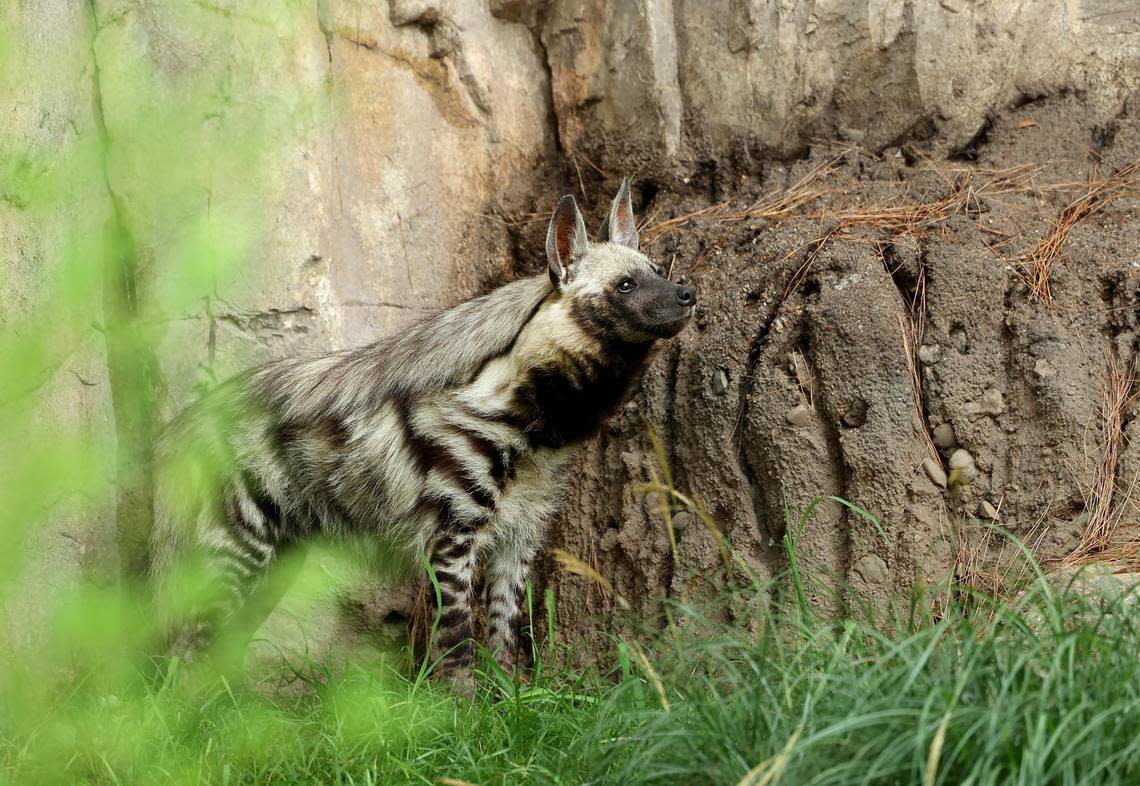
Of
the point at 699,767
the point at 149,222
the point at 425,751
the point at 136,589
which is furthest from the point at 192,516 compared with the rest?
the point at 699,767

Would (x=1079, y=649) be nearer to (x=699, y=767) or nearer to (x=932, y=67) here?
(x=699, y=767)

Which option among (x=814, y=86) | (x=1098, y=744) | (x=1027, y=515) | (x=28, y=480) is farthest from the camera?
(x=814, y=86)

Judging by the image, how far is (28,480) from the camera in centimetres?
113

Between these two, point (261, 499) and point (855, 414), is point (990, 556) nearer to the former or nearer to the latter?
point (855, 414)

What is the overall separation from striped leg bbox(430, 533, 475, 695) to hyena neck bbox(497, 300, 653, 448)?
0.52m

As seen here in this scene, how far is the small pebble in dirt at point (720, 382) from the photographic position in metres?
4.72

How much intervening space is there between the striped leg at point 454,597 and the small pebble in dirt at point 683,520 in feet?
2.75

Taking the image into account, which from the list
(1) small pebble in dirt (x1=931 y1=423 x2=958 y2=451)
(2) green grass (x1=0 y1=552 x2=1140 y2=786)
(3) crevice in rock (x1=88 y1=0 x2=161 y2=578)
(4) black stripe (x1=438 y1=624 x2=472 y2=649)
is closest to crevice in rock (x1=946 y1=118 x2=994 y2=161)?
(1) small pebble in dirt (x1=931 y1=423 x2=958 y2=451)

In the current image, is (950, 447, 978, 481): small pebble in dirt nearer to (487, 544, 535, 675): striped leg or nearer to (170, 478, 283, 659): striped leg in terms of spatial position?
(487, 544, 535, 675): striped leg

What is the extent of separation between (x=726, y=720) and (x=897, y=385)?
2154 millimetres

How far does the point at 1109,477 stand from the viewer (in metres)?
4.21

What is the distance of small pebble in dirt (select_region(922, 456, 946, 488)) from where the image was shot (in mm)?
4379

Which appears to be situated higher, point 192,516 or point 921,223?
point 921,223

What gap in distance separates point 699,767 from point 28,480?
1752 mm
